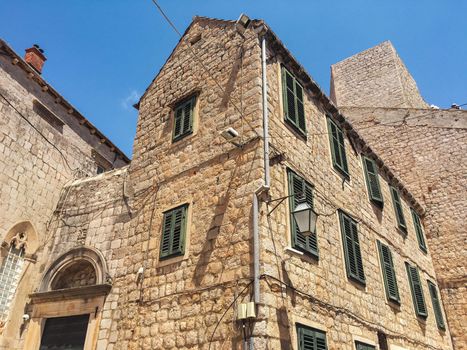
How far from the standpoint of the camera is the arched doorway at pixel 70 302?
7711 millimetres

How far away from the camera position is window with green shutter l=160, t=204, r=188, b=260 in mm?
7025

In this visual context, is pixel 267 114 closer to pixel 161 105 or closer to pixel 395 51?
pixel 161 105

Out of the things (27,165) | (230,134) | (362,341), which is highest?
(27,165)

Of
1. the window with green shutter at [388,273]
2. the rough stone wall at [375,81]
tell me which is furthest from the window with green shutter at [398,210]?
the rough stone wall at [375,81]

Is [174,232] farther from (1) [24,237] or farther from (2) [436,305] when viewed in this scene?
(2) [436,305]

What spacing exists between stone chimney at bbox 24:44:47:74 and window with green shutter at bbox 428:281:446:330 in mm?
14516

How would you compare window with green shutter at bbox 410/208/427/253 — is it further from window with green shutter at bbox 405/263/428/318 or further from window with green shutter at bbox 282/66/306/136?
window with green shutter at bbox 282/66/306/136

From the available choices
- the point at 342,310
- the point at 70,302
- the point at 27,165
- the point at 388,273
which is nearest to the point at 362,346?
the point at 342,310

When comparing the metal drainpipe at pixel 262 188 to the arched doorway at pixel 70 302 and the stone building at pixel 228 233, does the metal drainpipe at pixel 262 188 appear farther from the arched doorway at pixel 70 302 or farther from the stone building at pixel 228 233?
the arched doorway at pixel 70 302

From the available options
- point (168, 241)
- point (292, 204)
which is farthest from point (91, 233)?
point (292, 204)

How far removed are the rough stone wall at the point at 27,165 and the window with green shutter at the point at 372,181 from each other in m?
8.37

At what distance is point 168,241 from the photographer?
7.28m

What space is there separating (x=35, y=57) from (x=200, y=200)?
921 centimetres

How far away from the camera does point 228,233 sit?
6477mm
